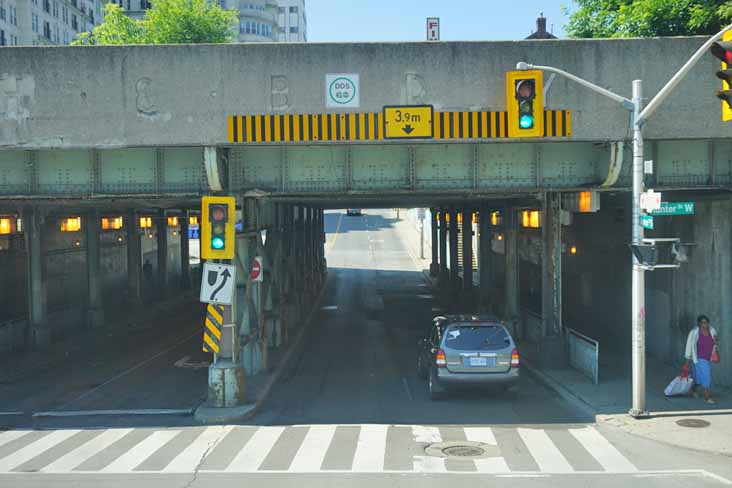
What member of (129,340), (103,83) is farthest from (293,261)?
(103,83)

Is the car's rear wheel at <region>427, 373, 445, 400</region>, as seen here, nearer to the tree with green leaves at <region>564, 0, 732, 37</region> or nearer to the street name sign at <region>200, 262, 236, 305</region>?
the street name sign at <region>200, 262, 236, 305</region>

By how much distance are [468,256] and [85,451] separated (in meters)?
29.5

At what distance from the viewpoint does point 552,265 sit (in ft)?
70.0

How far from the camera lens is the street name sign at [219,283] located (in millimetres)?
16672

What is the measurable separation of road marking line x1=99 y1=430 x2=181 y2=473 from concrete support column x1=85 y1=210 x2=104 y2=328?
64.2 ft

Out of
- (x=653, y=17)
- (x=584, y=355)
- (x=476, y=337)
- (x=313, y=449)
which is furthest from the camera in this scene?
(x=653, y=17)

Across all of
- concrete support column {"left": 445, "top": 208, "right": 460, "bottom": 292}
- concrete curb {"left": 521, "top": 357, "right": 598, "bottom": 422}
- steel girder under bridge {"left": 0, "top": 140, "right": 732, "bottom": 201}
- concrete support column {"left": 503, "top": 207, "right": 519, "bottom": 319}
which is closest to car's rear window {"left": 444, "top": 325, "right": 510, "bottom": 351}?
concrete curb {"left": 521, "top": 357, "right": 598, "bottom": 422}

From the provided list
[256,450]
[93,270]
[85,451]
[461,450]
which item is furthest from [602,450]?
[93,270]

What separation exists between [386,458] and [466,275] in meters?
28.6

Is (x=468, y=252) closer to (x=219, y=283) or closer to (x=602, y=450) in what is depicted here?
(x=219, y=283)

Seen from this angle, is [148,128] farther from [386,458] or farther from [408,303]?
[408,303]

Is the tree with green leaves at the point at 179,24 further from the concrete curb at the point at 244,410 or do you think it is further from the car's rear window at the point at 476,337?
the car's rear window at the point at 476,337

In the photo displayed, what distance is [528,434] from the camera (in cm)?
1450

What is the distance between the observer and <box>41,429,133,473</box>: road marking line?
12.6 m
